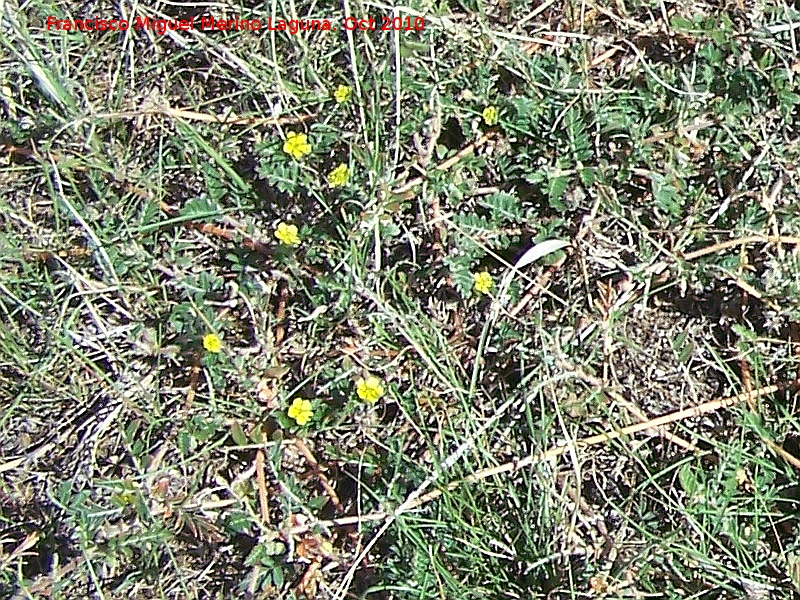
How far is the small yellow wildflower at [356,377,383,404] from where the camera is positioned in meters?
2.19

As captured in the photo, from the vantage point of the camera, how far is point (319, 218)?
2371mm

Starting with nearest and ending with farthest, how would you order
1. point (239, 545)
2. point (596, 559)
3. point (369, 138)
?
point (596, 559), point (239, 545), point (369, 138)

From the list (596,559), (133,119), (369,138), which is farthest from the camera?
(133,119)

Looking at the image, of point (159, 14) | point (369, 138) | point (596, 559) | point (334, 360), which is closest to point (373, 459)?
point (334, 360)

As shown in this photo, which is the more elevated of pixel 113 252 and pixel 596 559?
pixel 113 252

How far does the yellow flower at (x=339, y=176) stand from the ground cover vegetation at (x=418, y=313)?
13 mm

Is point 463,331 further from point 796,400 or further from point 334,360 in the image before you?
point 796,400

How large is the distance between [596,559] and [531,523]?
6.5 inches

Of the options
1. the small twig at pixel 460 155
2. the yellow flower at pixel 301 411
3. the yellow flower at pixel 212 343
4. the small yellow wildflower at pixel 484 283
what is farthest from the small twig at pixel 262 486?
the small twig at pixel 460 155

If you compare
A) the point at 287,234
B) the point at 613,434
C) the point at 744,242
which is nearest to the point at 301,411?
the point at 287,234

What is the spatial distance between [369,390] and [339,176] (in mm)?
540

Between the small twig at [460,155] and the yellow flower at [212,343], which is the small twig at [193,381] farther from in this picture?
the small twig at [460,155]

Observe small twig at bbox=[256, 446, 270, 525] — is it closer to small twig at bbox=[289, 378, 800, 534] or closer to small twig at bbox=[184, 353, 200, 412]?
small twig at bbox=[289, 378, 800, 534]

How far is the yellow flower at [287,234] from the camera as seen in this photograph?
230 centimetres
